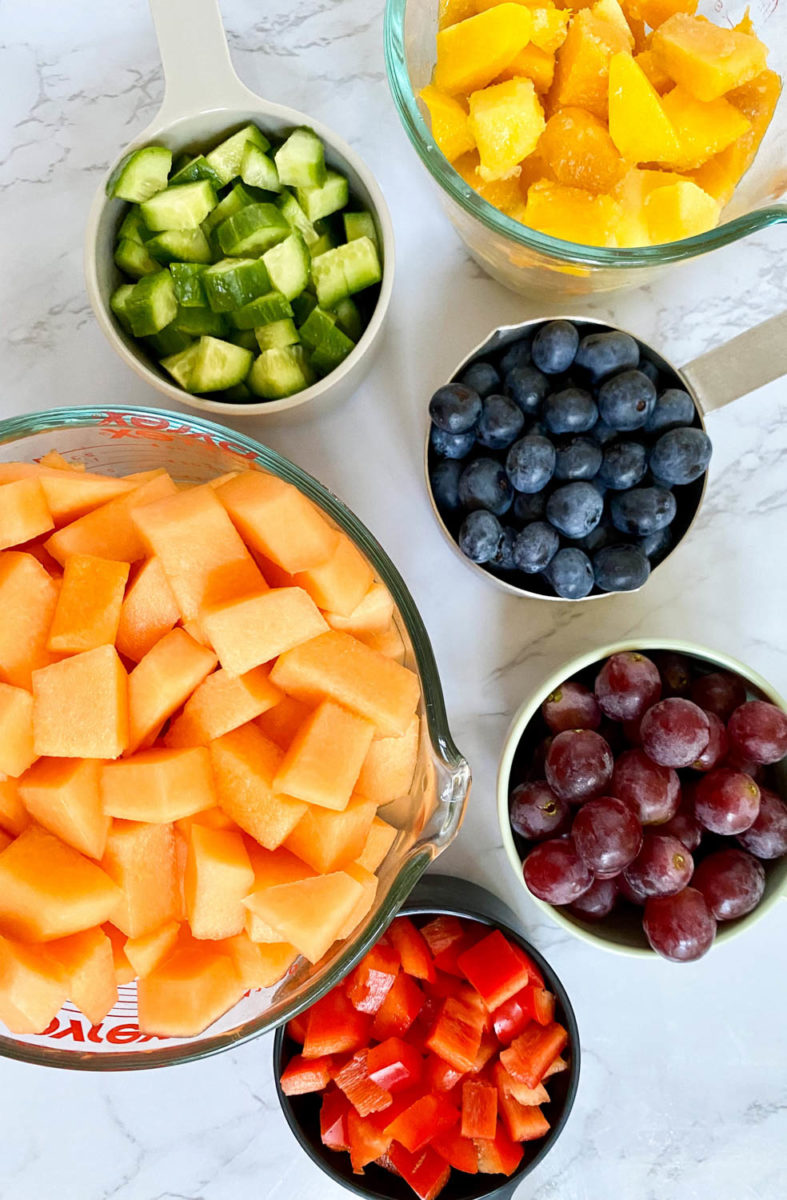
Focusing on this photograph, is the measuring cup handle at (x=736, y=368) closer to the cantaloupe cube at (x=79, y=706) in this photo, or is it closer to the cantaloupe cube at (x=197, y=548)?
the cantaloupe cube at (x=197, y=548)

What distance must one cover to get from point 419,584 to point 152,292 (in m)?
0.44

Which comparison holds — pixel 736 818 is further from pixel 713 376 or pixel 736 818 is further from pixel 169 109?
pixel 169 109

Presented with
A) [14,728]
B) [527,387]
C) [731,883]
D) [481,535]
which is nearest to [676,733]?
[731,883]

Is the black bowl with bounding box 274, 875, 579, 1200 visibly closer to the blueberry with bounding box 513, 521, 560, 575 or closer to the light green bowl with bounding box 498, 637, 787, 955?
the light green bowl with bounding box 498, 637, 787, 955

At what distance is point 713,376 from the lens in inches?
38.0

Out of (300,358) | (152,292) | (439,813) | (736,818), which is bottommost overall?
(736,818)

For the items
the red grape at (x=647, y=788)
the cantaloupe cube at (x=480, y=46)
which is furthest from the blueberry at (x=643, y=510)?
the cantaloupe cube at (x=480, y=46)

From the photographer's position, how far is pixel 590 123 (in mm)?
883

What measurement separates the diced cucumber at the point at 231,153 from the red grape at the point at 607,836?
768mm

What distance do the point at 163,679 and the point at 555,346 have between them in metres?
0.52

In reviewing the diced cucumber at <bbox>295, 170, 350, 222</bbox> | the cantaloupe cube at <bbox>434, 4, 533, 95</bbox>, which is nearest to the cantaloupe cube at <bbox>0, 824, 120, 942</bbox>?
the diced cucumber at <bbox>295, 170, 350, 222</bbox>

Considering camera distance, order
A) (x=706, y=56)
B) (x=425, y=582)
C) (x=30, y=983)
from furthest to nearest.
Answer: (x=425, y=582), (x=706, y=56), (x=30, y=983)

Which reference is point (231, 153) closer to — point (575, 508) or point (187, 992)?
point (575, 508)

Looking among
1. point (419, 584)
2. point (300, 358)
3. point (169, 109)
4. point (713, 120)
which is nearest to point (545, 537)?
point (419, 584)
